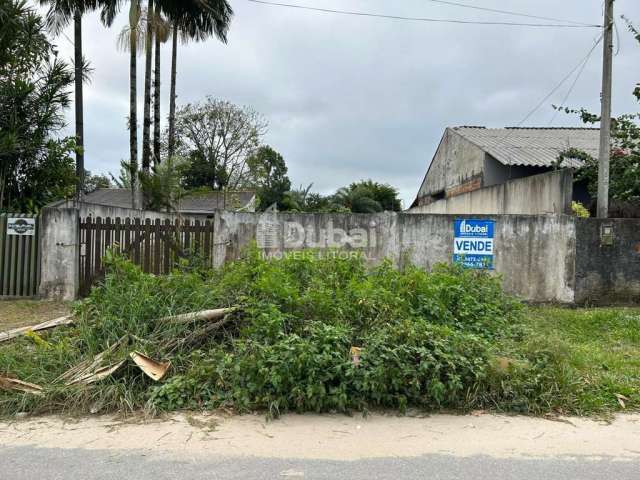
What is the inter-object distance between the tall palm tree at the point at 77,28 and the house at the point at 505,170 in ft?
39.3

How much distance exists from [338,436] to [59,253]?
698 centimetres

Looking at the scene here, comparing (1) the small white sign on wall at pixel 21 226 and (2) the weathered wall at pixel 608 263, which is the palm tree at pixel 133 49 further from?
(2) the weathered wall at pixel 608 263

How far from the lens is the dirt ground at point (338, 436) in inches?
138

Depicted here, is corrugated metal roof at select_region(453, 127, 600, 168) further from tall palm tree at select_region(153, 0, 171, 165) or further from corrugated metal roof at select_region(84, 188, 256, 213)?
corrugated metal roof at select_region(84, 188, 256, 213)

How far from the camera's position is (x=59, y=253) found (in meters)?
8.66

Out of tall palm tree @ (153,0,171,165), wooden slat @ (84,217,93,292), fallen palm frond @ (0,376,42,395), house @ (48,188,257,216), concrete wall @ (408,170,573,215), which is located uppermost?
tall palm tree @ (153,0,171,165)

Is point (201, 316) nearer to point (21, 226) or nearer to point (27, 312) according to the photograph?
point (27, 312)

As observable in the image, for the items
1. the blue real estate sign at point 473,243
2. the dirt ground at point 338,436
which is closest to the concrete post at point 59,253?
the dirt ground at point 338,436

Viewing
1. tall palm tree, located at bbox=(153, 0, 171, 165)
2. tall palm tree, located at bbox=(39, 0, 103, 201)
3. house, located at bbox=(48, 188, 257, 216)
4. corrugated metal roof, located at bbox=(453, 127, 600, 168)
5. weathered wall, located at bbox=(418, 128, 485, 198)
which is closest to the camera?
tall palm tree, located at bbox=(39, 0, 103, 201)

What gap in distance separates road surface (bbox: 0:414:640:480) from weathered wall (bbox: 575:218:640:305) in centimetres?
513

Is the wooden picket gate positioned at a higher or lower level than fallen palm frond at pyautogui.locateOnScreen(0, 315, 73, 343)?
higher

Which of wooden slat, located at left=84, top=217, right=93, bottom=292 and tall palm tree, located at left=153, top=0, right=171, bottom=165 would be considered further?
tall palm tree, located at left=153, top=0, right=171, bottom=165

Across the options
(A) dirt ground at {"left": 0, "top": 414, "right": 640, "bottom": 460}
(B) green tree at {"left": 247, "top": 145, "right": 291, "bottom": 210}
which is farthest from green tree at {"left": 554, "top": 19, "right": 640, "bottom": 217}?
(B) green tree at {"left": 247, "top": 145, "right": 291, "bottom": 210}

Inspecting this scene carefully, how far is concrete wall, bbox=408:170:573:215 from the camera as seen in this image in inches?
384
